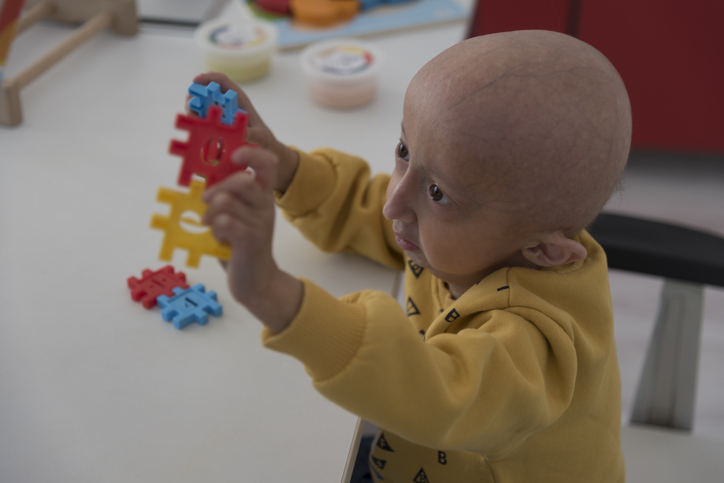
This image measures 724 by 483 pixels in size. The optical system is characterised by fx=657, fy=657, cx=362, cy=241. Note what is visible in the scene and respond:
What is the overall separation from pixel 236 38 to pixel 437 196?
681 millimetres

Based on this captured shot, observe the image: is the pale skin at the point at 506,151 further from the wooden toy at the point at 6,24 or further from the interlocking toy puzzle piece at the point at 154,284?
the wooden toy at the point at 6,24

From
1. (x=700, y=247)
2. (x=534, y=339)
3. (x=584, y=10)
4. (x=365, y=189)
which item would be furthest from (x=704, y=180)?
(x=534, y=339)

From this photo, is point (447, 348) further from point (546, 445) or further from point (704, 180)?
point (704, 180)

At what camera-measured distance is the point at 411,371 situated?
1.51 ft

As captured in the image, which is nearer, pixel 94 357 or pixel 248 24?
pixel 94 357

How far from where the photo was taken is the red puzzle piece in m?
0.45

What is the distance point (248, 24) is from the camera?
45.1 inches

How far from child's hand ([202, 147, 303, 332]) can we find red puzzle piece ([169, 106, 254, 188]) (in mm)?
35

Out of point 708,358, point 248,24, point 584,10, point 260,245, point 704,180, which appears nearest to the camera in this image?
point 260,245

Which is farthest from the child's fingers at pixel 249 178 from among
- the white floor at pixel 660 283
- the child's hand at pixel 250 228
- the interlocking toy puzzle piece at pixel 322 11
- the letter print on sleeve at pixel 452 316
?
the white floor at pixel 660 283

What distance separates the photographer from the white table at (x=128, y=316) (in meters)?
0.56

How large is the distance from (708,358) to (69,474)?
4.74ft

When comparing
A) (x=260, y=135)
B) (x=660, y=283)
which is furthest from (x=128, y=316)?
(x=660, y=283)

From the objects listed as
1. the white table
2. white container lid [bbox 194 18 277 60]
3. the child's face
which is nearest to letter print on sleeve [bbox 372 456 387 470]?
the white table
